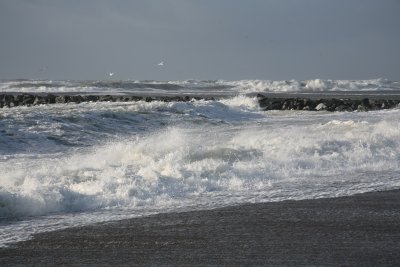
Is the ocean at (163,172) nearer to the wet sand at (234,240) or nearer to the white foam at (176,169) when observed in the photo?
the white foam at (176,169)

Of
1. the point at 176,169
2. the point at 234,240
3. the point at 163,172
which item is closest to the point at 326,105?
the point at 176,169

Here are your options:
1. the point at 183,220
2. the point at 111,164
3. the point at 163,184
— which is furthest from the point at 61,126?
the point at 183,220

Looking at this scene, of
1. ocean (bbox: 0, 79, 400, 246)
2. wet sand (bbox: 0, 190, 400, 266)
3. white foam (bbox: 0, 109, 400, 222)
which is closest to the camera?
wet sand (bbox: 0, 190, 400, 266)

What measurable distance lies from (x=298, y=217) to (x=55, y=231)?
8.65 ft

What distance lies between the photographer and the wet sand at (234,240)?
5.11 metres

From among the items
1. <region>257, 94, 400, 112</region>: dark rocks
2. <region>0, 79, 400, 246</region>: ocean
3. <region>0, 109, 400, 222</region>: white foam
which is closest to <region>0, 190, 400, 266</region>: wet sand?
<region>0, 79, 400, 246</region>: ocean

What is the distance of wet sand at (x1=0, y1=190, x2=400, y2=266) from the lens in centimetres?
511

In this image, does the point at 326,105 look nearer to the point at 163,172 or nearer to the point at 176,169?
the point at 176,169

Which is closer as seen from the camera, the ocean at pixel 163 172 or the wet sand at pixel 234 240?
the wet sand at pixel 234 240

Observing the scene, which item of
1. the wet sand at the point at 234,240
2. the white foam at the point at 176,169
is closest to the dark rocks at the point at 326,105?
the white foam at the point at 176,169

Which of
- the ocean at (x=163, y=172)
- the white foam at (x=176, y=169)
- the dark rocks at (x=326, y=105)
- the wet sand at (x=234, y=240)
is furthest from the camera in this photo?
the dark rocks at (x=326, y=105)

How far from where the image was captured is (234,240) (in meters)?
5.74

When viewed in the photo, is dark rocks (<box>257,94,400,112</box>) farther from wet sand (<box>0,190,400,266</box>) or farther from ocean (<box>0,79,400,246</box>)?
wet sand (<box>0,190,400,266</box>)

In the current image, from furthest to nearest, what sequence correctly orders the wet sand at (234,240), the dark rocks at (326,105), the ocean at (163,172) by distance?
the dark rocks at (326,105), the ocean at (163,172), the wet sand at (234,240)
